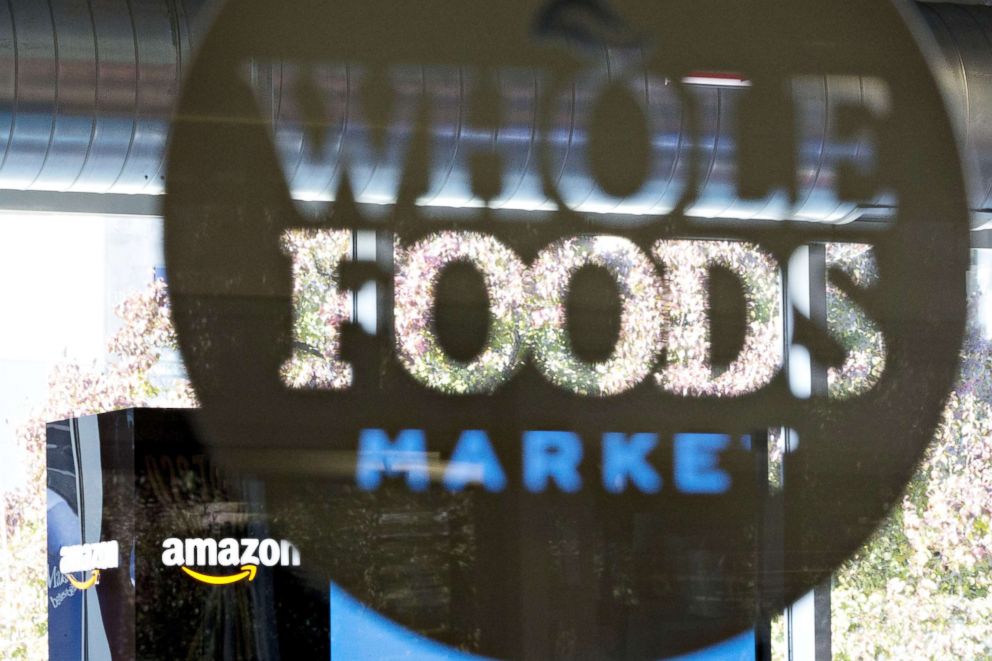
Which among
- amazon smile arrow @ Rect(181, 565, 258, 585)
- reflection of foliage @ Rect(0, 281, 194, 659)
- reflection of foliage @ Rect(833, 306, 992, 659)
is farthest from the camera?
reflection of foliage @ Rect(833, 306, 992, 659)

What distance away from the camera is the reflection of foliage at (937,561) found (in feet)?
7.78

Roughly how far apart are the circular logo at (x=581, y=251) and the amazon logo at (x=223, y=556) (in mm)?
858

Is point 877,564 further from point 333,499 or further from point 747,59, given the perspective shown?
point 747,59

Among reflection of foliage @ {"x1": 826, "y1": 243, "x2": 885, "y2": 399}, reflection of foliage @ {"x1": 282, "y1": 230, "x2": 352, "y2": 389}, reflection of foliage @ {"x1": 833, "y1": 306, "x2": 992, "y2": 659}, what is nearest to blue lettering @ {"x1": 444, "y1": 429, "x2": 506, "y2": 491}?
reflection of foliage @ {"x1": 282, "y1": 230, "x2": 352, "y2": 389}

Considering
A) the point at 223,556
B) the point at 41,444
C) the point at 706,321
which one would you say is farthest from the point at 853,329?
the point at 41,444

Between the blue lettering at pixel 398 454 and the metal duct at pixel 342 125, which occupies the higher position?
the metal duct at pixel 342 125

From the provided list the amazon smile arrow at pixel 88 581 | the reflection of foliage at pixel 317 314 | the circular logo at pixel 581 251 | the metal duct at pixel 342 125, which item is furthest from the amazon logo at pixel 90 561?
the reflection of foliage at pixel 317 314

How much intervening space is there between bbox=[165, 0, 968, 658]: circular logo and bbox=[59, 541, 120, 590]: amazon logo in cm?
102

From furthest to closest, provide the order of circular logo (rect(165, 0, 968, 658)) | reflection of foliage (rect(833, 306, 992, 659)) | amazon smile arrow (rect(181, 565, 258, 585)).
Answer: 1. reflection of foliage (rect(833, 306, 992, 659))
2. amazon smile arrow (rect(181, 565, 258, 585))
3. circular logo (rect(165, 0, 968, 658))

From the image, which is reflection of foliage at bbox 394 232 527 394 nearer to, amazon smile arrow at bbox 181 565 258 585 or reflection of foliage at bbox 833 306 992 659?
amazon smile arrow at bbox 181 565 258 585

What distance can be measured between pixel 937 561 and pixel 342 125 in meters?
1.87

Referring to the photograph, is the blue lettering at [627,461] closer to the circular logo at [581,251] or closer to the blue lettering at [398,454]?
the circular logo at [581,251]

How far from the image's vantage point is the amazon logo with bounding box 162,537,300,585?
1.88 m

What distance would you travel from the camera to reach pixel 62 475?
201 centimetres
